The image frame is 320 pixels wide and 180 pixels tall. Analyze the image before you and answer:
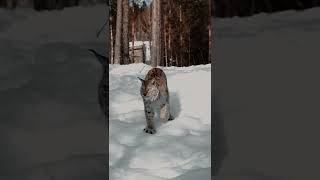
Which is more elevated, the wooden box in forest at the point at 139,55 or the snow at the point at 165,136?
the wooden box in forest at the point at 139,55

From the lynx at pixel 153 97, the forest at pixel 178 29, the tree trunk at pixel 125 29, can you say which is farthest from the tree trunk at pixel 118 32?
the lynx at pixel 153 97

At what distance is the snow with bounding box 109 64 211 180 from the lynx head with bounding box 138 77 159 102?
367 millimetres

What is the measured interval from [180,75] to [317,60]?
6937 millimetres

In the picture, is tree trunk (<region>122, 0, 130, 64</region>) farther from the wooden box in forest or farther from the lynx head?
the lynx head

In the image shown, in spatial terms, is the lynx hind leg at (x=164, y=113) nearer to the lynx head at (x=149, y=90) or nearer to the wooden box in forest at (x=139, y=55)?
the lynx head at (x=149, y=90)

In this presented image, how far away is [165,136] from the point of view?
5.09 metres

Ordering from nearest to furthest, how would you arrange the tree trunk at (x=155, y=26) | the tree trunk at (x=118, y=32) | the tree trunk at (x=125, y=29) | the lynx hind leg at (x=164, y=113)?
the lynx hind leg at (x=164, y=113), the tree trunk at (x=155, y=26), the tree trunk at (x=125, y=29), the tree trunk at (x=118, y=32)

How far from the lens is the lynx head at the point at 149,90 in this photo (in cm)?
531

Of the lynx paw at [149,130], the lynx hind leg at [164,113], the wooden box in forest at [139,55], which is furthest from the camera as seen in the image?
the wooden box in forest at [139,55]

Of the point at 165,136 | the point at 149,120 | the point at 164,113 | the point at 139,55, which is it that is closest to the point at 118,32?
the point at 139,55

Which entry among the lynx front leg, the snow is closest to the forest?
the snow

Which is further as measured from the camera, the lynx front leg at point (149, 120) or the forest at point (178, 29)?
the forest at point (178, 29)

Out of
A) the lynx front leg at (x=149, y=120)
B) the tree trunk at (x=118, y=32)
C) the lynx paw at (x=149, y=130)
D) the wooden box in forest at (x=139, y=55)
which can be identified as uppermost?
the tree trunk at (x=118, y=32)

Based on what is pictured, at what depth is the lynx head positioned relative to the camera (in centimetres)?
531
